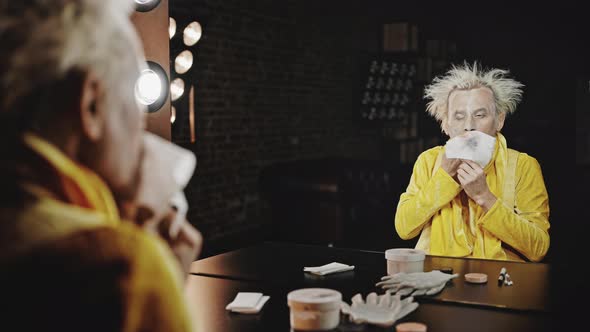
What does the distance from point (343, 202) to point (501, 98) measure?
9.09ft

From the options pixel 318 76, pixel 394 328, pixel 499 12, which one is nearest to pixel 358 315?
pixel 394 328

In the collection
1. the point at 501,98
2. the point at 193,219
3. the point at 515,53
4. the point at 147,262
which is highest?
the point at 515,53

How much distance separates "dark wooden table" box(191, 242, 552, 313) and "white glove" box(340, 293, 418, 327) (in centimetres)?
24

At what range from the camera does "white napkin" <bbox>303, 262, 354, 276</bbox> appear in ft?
7.02

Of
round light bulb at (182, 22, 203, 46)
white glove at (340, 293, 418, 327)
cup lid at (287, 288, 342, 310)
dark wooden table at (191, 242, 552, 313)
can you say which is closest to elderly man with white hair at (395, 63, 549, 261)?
dark wooden table at (191, 242, 552, 313)

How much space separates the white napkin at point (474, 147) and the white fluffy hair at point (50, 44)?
2.03 m

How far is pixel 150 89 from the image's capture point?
233 centimetres

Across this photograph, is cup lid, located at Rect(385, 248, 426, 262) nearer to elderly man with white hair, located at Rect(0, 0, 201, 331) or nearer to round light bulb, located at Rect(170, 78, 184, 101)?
elderly man with white hair, located at Rect(0, 0, 201, 331)

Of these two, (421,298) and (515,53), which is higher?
(515,53)

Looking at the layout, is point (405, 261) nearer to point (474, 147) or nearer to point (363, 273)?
point (363, 273)

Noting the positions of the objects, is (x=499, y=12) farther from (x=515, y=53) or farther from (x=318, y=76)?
(x=318, y=76)

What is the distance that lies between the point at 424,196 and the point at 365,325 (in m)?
1.21

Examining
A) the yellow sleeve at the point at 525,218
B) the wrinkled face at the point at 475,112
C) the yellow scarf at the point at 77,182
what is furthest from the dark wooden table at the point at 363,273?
the yellow scarf at the point at 77,182

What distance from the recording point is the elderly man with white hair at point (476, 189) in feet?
8.36
